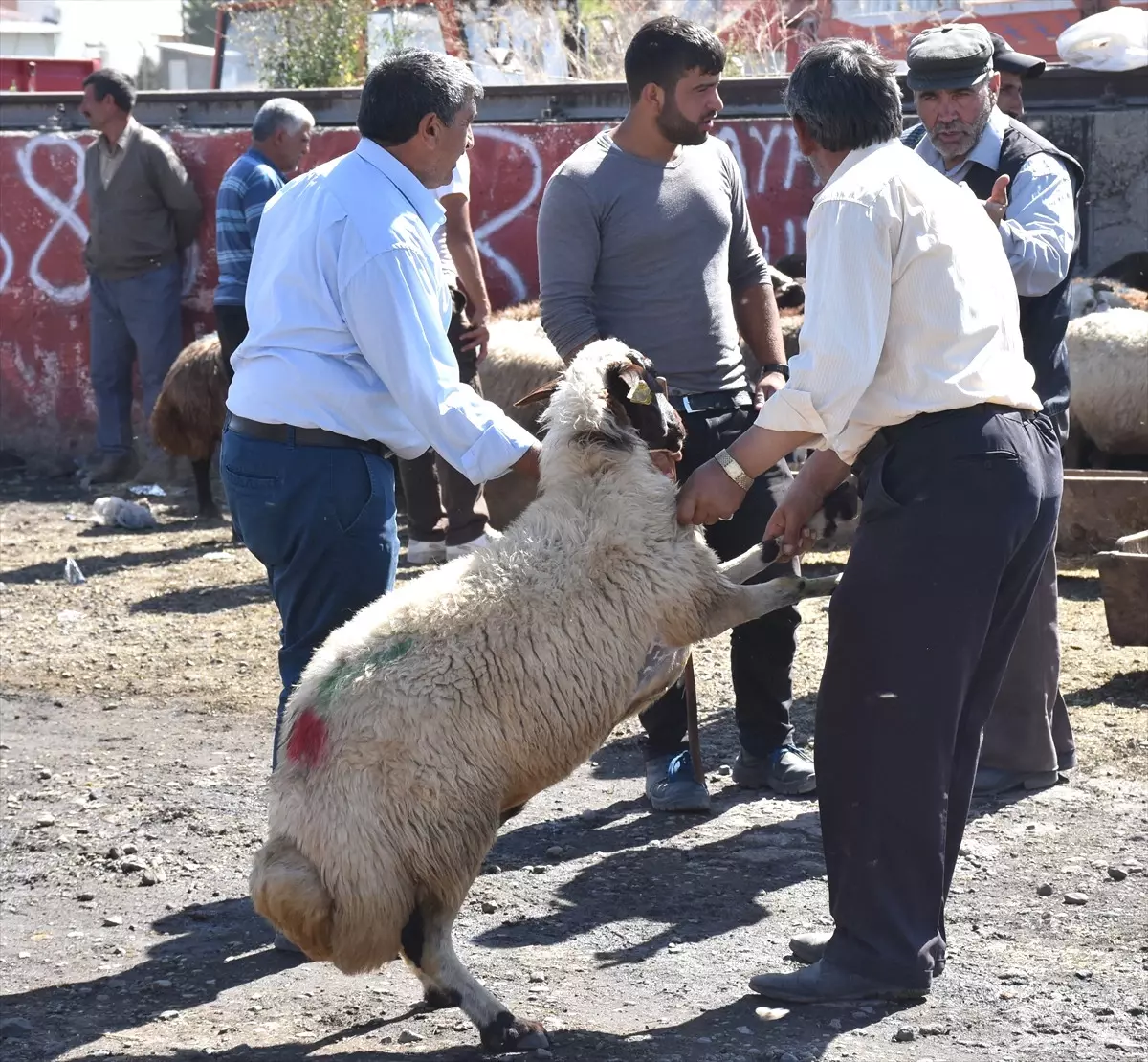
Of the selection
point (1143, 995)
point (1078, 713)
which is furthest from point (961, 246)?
point (1078, 713)

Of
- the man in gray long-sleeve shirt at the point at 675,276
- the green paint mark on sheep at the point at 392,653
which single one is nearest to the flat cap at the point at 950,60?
the man in gray long-sleeve shirt at the point at 675,276

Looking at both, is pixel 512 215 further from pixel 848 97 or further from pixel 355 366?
pixel 848 97

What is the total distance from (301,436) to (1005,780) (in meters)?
2.56

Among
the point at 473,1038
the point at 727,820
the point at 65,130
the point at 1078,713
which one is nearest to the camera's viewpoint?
the point at 473,1038

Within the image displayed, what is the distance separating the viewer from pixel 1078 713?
575 centimetres

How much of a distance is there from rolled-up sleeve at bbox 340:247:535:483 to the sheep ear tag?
0.32 metres

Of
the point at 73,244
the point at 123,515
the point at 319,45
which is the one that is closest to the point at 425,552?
the point at 123,515

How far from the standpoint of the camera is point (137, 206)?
10.8 meters

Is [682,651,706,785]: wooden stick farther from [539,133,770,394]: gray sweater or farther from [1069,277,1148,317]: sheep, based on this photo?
[1069,277,1148,317]: sheep

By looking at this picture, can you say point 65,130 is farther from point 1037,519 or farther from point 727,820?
point 1037,519

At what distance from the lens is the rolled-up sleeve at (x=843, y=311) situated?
3207mm

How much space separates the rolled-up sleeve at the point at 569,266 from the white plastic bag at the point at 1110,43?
21.2 feet

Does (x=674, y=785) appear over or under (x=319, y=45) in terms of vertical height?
under

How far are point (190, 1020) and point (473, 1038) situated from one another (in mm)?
680
